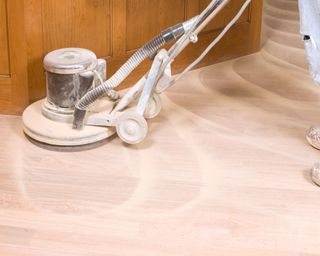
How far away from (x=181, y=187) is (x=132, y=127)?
1.01 ft

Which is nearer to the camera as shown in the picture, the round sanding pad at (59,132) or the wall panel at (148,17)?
the round sanding pad at (59,132)

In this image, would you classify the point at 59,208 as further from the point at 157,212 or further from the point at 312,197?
the point at 312,197

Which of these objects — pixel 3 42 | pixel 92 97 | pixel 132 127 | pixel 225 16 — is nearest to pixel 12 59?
pixel 3 42

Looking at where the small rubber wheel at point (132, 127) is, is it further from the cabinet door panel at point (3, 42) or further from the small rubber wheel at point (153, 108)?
the cabinet door panel at point (3, 42)

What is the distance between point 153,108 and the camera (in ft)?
8.18

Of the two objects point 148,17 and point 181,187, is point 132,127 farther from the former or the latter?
point 148,17

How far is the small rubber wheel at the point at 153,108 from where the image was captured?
2.47 metres

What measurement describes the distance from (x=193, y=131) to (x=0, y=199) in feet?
2.63

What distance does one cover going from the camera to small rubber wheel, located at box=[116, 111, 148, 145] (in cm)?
229

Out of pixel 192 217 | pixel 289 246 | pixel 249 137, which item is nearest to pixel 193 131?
pixel 249 137

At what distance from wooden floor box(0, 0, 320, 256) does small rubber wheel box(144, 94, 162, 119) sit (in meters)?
0.06

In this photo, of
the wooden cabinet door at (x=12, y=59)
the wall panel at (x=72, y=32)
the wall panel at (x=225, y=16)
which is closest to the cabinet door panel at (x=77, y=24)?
the wall panel at (x=72, y=32)

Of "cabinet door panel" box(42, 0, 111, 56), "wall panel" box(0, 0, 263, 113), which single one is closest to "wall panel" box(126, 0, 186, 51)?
"wall panel" box(0, 0, 263, 113)

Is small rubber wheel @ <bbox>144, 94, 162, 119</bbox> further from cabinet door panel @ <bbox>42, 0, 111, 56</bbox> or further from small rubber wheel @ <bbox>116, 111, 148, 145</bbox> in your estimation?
cabinet door panel @ <bbox>42, 0, 111, 56</bbox>
